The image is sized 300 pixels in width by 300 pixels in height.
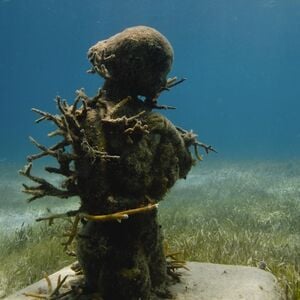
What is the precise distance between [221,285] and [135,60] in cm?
300

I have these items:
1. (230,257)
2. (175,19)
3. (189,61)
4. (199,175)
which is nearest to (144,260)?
(230,257)

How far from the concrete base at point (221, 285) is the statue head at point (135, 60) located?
100 inches

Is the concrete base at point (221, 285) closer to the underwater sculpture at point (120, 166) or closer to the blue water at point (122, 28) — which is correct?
the underwater sculpture at point (120, 166)

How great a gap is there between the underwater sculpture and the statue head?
0.04 feet

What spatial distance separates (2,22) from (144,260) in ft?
317

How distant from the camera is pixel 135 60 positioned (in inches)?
199

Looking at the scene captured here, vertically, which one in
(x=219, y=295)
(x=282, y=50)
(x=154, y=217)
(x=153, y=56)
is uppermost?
Result: (x=153, y=56)

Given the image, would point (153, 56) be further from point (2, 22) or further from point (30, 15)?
point (2, 22)

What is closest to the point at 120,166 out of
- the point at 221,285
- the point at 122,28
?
the point at 221,285

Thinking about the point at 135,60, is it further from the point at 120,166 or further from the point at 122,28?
the point at 122,28

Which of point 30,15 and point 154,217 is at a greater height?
point 30,15

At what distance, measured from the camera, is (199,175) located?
976 inches

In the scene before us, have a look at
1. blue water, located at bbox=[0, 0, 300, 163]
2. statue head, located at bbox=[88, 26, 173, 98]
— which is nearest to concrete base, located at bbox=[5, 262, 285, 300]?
statue head, located at bbox=[88, 26, 173, 98]

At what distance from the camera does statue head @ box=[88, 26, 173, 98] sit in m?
5.04
